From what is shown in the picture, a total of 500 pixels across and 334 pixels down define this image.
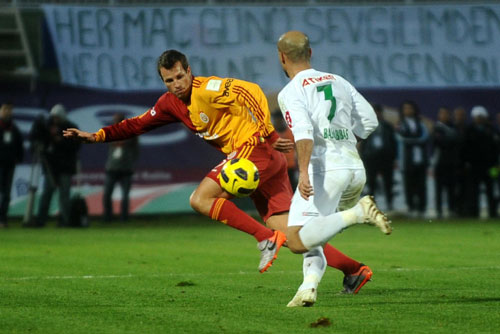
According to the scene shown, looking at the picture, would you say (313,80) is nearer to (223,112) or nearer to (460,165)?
(223,112)


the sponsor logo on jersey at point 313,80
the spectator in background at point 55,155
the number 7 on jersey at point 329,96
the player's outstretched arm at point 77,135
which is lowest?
the spectator in background at point 55,155

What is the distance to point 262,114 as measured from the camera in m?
8.91

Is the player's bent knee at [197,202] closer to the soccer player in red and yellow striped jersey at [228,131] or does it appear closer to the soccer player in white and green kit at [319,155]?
the soccer player in red and yellow striped jersey at [228,131]

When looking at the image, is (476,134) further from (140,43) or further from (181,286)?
(181,286)

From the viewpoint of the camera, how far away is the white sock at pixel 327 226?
25.2ft

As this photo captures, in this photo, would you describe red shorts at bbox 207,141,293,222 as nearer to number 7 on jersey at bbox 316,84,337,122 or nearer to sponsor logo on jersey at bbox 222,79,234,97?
sponsor logo on jersey at bbox 222,79,234,97

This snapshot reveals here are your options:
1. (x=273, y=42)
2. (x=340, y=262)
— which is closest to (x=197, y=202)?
(x=340, y=262)

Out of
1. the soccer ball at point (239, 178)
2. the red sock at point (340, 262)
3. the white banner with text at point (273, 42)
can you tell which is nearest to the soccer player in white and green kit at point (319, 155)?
the red sock at point (340, 262)

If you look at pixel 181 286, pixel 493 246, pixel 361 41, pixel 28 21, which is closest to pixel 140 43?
pixel 28 21

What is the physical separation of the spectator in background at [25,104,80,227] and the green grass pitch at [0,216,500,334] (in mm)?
2783

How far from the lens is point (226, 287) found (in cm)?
948

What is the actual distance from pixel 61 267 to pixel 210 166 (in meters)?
10.6

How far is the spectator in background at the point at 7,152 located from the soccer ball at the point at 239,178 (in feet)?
37.2

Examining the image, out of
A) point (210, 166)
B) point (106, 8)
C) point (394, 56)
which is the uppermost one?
point (106, 8)
